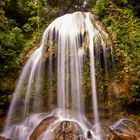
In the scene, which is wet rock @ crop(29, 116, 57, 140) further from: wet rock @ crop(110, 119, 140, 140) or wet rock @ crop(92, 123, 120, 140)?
wet rock @ crop(110, 119, 140, 140)

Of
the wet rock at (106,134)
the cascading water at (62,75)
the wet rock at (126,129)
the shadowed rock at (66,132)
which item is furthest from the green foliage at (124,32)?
the shadowed rock at (66,132)

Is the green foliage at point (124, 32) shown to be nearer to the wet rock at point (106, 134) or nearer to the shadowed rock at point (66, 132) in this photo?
the wet rock at point (106, 134)

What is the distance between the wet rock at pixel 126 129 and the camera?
859 cm

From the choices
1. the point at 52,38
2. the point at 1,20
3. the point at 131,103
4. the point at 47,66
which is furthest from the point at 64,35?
the point at 131,103

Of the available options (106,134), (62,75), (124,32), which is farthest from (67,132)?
(124,32)

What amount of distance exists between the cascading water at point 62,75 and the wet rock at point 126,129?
94cm

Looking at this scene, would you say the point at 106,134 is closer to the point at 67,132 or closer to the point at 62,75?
the point at 67,132

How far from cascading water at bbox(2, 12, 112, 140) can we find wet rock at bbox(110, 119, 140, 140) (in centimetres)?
94

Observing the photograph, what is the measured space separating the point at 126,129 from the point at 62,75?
132 inches

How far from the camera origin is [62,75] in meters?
11.3

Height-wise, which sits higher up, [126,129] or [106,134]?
[106,134]

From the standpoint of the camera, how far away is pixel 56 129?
320 inches

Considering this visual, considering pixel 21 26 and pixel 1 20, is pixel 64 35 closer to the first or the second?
pixel 1 20

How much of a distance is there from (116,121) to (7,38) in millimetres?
5934
